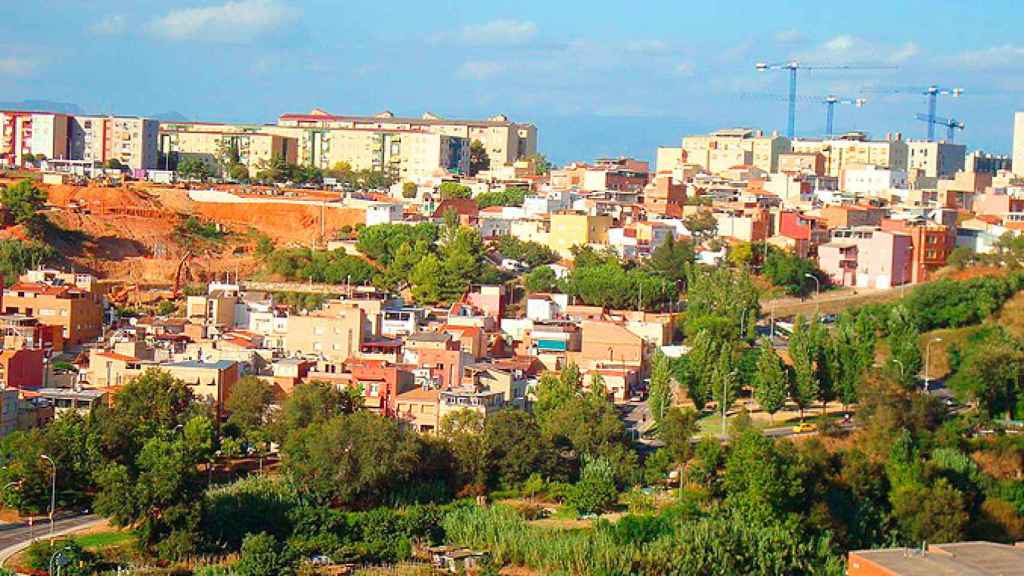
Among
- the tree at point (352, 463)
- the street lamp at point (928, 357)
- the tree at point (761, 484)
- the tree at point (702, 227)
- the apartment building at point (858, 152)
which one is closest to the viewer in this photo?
the tree at point (761, 484)

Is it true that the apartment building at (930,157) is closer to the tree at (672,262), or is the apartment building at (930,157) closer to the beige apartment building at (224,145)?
the beige apartment building at (224,145)

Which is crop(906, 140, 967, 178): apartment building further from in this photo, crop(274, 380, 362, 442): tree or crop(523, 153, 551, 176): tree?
crop(274, 380, 362, 442): tree

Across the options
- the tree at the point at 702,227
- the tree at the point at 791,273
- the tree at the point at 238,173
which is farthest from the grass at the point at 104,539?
the tree at the point at 238,173

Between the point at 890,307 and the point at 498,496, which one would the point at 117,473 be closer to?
the point at 498,496

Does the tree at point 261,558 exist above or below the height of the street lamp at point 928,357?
below

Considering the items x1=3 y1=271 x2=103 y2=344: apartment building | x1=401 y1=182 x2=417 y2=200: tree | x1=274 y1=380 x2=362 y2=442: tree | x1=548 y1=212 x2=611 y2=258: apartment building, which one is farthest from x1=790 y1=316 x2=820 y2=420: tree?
x1=401 y1=182 x2=417 y2=200: tree

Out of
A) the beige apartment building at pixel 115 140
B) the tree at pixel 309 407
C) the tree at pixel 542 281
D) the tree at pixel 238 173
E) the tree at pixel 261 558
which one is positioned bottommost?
the tree at pixel 261 558

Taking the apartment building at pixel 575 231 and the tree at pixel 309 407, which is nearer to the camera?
the tree at pixel 309 407

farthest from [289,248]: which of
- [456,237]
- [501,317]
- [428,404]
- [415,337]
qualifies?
[428,404]
